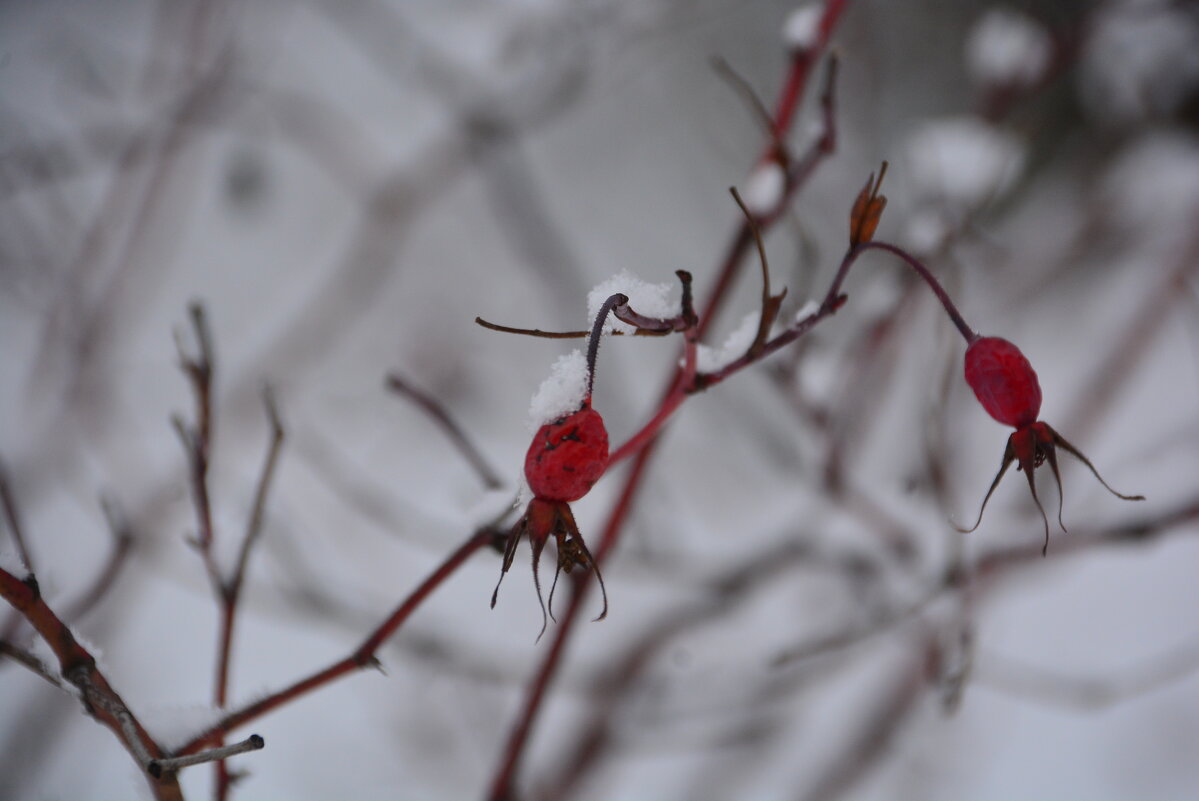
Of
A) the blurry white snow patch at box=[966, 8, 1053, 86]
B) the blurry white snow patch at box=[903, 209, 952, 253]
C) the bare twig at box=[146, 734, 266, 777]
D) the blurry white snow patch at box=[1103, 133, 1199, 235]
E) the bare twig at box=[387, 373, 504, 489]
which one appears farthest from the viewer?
the blurry white snow patch at box=[1103, 133, 1199, 235]

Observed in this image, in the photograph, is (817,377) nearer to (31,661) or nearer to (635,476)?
(635,476)

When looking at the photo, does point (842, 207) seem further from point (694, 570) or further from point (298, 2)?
point (298, 2)

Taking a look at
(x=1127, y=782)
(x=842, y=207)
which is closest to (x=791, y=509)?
(x=842, y=207)

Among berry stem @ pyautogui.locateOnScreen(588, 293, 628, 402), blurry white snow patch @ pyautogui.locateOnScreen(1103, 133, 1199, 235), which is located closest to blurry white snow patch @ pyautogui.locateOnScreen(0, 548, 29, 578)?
berry stem @ pyautogui.locateOnScreen(588, 293, 628, 402)

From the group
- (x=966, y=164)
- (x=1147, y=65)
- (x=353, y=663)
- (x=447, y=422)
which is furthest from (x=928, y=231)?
(x=1147, y=65)

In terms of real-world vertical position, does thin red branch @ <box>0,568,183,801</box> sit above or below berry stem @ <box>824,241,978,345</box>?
below

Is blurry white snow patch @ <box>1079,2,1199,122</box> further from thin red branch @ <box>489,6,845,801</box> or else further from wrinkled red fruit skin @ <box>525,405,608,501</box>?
wrinkled red fruit skin @ <box>525,405,608,501</box>
